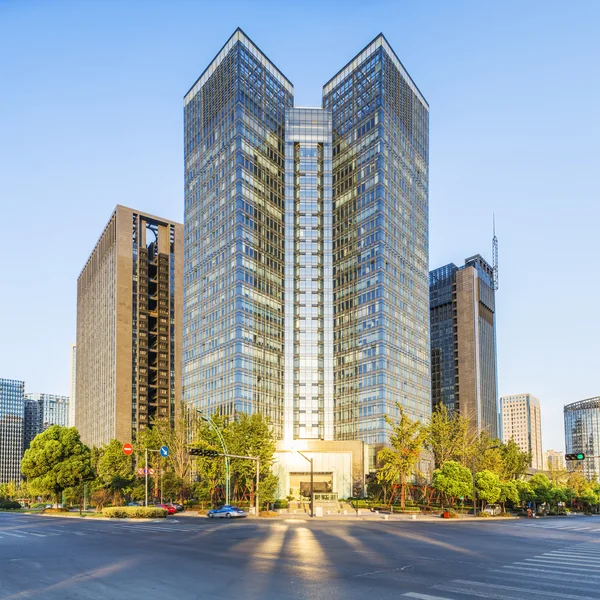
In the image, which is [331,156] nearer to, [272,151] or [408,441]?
[272,151]

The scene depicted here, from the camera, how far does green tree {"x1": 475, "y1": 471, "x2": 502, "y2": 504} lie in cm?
8769

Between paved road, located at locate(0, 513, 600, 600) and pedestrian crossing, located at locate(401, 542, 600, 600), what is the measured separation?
0.11ft

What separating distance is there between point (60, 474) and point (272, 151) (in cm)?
7850

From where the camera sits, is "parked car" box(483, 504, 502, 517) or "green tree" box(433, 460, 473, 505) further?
"parked car" box(483, 504, 502, 517)

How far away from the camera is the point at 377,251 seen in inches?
5157

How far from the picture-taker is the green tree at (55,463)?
91750 mm

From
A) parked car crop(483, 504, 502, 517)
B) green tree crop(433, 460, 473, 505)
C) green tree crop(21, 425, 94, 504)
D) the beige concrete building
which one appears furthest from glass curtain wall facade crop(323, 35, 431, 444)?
the beige concrete building

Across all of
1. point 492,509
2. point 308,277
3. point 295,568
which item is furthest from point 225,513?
point 308,277

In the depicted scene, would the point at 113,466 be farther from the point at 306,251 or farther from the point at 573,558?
the point at 573,558

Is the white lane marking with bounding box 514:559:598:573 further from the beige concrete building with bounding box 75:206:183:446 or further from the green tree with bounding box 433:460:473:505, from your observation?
the beige concrete building with bounding box 75:206:183:446

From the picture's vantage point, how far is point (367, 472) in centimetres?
12312

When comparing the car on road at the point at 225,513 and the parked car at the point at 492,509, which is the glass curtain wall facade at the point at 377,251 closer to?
the parked car at the point at 492,509

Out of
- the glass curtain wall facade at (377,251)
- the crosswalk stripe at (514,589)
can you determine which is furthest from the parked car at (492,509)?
the crosswalk stripe at (514,589)

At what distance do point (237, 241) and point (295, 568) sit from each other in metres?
106
